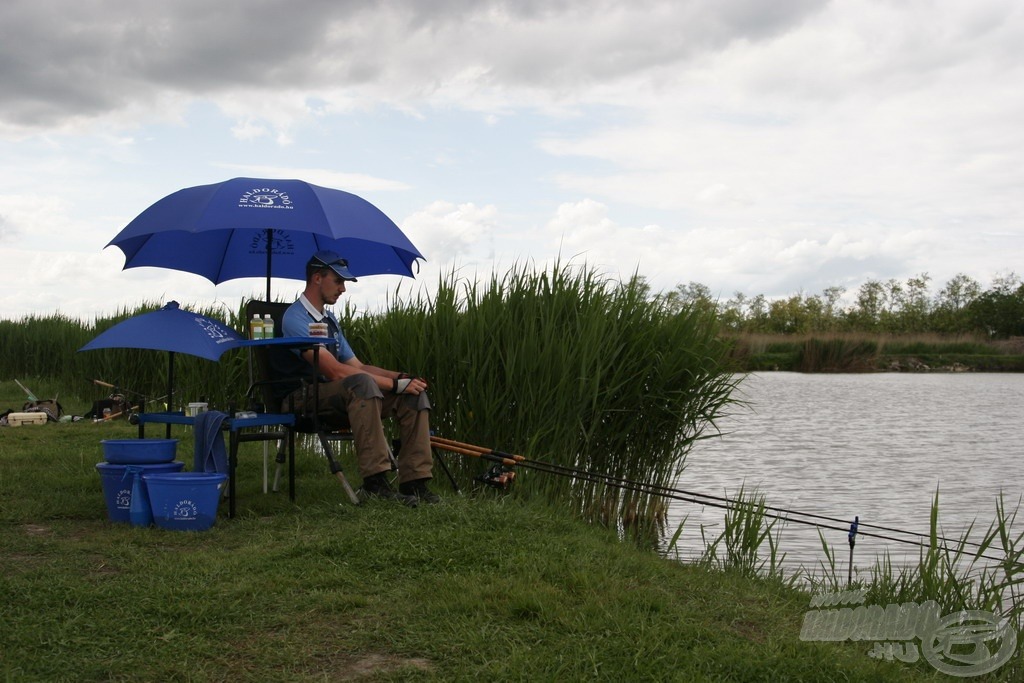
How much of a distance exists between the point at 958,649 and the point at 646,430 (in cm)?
283

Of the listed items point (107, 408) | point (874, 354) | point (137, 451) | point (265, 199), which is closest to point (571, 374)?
point (265, 199)

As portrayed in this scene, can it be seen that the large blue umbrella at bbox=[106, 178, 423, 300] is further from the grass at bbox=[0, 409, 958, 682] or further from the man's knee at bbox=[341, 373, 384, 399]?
the grass at bbox=[0, 409, 958, 682]

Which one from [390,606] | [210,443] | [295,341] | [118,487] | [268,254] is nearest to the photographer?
[390,606]

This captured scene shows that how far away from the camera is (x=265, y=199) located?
541 centimetres

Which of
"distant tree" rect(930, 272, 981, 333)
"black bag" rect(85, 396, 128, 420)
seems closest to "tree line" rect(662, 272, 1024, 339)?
"distant tree" rect(930, 272, 981, 333)

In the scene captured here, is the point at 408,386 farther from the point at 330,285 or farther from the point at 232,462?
the point at 232,462

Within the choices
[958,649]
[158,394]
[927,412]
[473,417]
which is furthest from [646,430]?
[927,412]

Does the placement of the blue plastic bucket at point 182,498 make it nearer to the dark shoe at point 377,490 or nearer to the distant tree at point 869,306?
the dark shoe at point 377,490

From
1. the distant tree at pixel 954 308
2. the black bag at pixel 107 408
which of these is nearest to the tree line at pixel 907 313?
the distant tree at pixel 954 308

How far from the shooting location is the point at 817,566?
6.29 meters

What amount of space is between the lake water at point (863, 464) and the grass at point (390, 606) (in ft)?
7.20

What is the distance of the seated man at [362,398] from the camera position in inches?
203

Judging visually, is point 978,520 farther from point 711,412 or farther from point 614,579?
point 614,579

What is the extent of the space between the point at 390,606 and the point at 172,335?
2520mm
